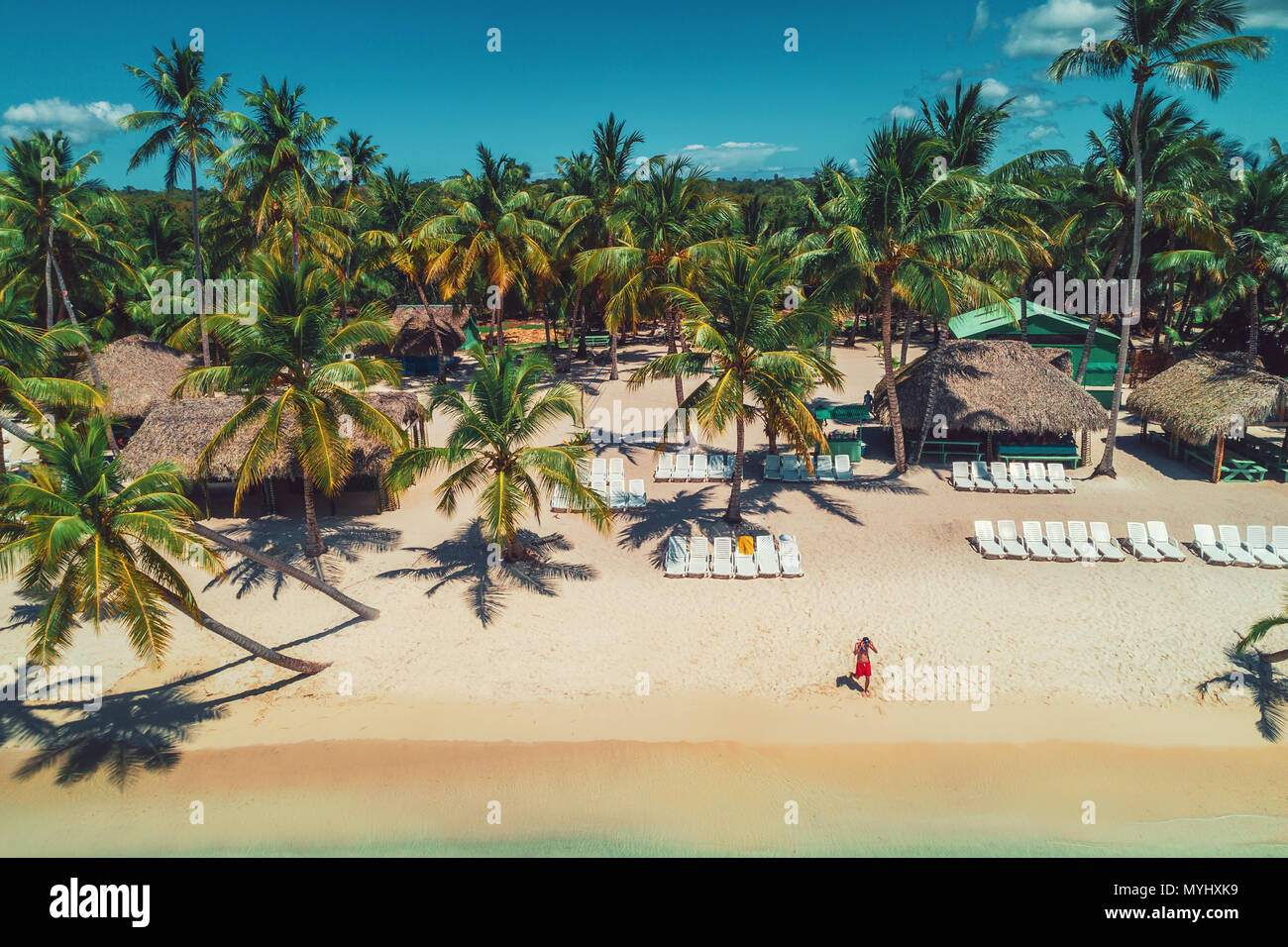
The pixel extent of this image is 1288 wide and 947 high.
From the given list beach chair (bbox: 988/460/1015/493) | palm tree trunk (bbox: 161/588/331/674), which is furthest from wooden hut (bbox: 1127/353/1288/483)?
palm tree trunk (bbox: 161/588/331/674)

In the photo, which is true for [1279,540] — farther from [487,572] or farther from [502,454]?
[487,572]

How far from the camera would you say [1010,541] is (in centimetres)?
1588

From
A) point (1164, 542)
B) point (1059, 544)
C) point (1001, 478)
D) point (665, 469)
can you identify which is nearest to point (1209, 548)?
point (1164, 542)

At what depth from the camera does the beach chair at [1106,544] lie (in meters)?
15.3

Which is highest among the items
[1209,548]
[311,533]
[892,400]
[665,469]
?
[892,400]

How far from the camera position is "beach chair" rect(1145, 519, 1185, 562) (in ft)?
49.9

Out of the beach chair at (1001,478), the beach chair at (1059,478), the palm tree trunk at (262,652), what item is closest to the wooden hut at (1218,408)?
the beach chair at (1059,478)

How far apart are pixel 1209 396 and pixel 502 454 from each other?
761 inches

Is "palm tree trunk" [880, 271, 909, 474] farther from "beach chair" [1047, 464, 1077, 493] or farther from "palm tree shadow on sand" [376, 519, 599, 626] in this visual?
"palm tree shadow on sand" [376, 519, 599, 626]

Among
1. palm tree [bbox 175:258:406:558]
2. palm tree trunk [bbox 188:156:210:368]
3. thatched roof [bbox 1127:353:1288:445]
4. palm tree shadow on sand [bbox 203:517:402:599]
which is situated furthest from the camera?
palm tree trunk [bbox 188:156:210:368]

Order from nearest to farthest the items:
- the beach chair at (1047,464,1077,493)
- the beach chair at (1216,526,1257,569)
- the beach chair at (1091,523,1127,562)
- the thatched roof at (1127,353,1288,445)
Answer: the beach chair at (1216,526,1257,569) < the beach chair at (1091,523,1127,562) < the thatched roof at (1127,353,1288,445) < the beach chair at (1047,464,1077,493)

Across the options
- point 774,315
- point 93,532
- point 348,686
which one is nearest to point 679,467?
point 774,315

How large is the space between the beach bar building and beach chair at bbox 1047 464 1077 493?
109 centimetres

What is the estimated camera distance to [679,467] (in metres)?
20.5
